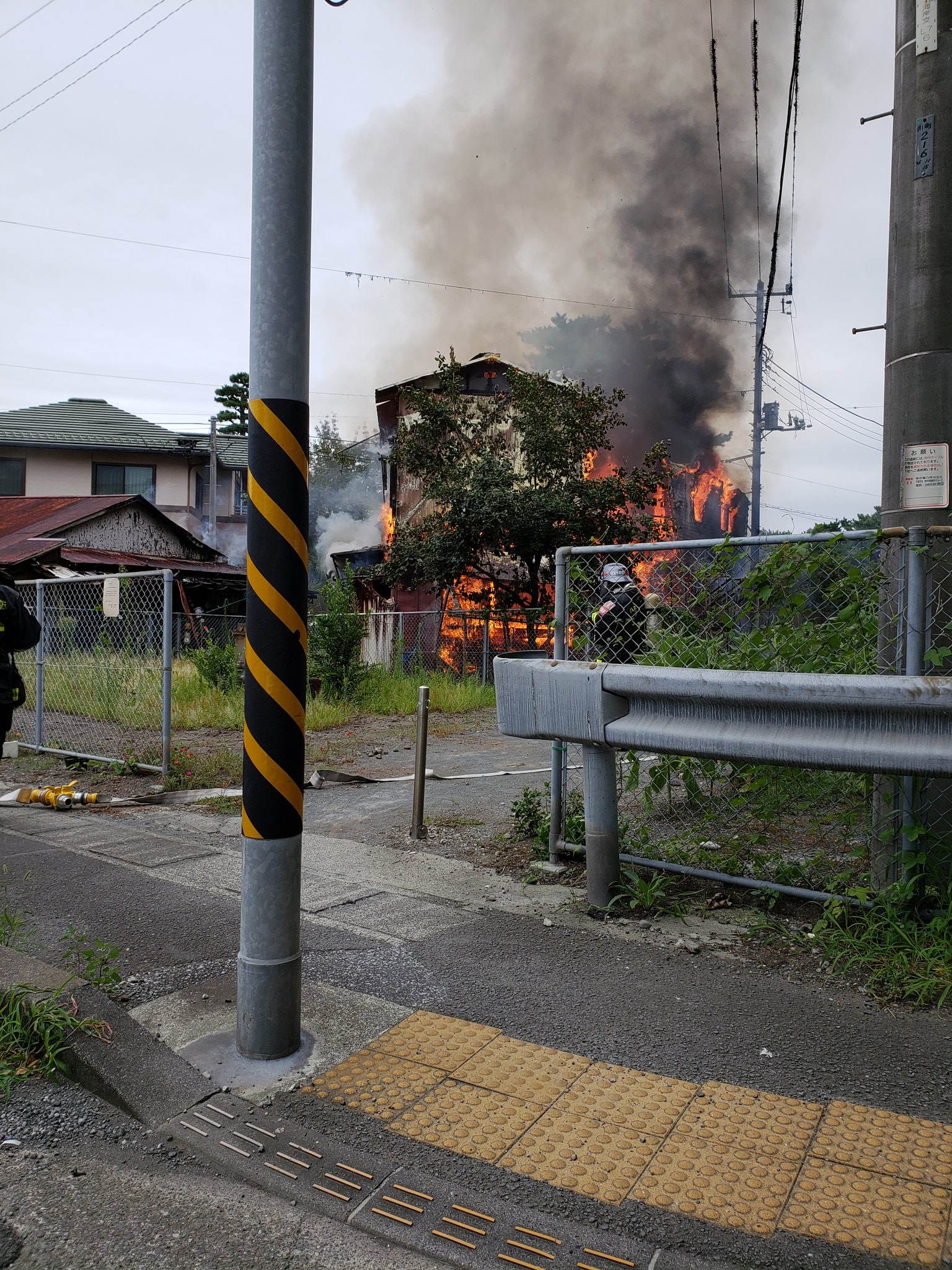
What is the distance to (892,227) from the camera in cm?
441

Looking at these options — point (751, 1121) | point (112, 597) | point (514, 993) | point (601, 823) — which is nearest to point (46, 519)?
point (112, 597)

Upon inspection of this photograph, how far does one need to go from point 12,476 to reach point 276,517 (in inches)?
1419

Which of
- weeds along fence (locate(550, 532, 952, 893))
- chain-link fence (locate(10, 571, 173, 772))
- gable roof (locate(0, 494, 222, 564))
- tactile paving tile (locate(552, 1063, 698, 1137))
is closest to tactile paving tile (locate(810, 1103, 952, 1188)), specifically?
tactile paving tile (locate(552, 1063, 698, 1137))

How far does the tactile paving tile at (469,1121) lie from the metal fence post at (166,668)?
230 inches

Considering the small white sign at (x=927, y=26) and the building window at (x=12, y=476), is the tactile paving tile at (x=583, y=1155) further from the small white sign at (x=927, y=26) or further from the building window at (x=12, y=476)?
the building window at (x=12, y=476)

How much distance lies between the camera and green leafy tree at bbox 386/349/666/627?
19.4 m

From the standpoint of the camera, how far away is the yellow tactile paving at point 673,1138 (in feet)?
7.63

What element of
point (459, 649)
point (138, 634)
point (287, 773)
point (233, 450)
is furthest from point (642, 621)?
point (233, 450)

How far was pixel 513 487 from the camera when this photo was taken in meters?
20.0

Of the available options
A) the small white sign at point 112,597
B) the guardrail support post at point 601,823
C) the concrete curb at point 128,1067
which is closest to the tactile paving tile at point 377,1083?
the concrete curb at point 128,1067

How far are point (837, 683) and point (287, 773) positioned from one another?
2.18 meters

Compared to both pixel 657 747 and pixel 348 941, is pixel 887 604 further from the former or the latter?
pixel 348 941

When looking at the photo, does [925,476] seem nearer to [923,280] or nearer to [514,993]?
[923,280]

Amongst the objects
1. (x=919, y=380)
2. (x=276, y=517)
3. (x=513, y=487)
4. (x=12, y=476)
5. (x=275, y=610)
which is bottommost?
(x=275, y=610)
